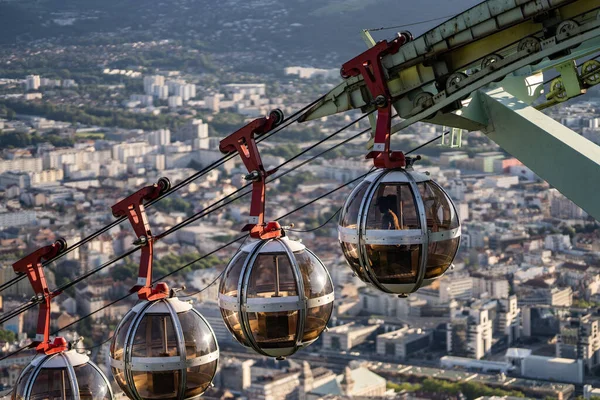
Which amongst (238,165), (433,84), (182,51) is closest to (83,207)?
(238,165)

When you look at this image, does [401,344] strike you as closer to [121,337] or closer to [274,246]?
[121,337]

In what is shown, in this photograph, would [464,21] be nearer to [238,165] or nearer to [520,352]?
[520,352]

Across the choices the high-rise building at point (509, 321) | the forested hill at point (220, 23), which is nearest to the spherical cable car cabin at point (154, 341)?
the high-rise building at point (509, 321)

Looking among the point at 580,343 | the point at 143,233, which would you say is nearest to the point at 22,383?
the point at 143,233

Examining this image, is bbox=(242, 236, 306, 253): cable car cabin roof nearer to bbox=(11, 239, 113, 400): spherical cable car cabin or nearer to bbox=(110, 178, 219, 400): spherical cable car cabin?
bbox=(110, 178, 219, 400): spherical cable car cabin

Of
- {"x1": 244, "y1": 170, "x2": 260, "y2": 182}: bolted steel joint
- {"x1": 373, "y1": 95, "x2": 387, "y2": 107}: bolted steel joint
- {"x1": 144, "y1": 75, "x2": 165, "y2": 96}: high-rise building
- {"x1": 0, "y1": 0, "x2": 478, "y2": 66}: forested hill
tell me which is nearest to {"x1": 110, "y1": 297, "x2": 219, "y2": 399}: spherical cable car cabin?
{"x1": 244, "y1": 170, "x2": 260, "y2": 182}: bolted steel joint
